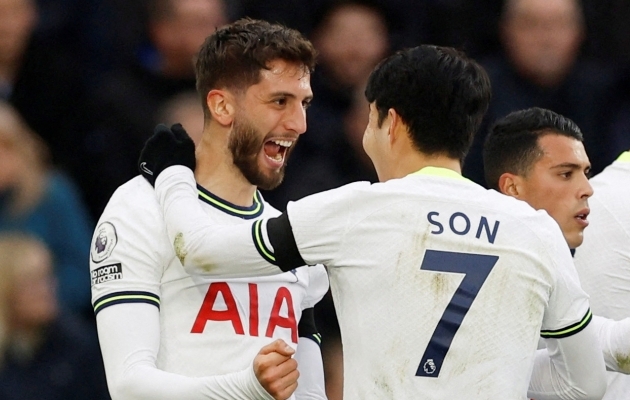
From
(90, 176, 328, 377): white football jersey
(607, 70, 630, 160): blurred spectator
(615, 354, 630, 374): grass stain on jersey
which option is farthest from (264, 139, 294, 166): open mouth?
(607, 70, 630, 160): blurred spectator

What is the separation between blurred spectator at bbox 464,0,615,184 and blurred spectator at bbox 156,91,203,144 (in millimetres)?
1735

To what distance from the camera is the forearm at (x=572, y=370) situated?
10.9 ft

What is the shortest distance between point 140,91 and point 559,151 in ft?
7.58

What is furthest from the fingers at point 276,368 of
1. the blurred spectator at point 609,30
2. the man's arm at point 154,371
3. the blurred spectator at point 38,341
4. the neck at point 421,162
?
the blurred spectator at point 609,30

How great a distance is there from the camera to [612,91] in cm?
708

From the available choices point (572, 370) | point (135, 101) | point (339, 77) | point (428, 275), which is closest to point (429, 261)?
point (428, 275)

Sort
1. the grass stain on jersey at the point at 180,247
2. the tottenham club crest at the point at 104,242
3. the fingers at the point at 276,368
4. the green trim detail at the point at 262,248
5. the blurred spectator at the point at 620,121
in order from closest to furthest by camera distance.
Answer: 1. the fingers at the point at 276,368
2. the green trim detail at the point at 262,248
3. the grass stain on jersey at the point at 180,247
4. the tottenham club crest at the point at 104,242
5. the blurred spectator at the point at 620,121

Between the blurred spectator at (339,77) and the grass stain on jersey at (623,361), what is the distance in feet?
8.59

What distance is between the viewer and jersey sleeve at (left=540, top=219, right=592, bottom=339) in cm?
326

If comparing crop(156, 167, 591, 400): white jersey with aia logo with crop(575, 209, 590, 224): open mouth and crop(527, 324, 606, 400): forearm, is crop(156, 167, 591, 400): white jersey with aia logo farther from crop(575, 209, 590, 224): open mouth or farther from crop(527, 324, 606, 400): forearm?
crop(575, 209, 590, 224): open mouth

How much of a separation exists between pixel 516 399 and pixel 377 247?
0.57 metres

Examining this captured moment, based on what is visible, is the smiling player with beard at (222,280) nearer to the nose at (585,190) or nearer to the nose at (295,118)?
the nose at (295,118)

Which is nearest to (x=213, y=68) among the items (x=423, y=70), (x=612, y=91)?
(x=423, y=70)

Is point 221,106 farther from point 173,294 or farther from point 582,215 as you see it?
point 582,215
